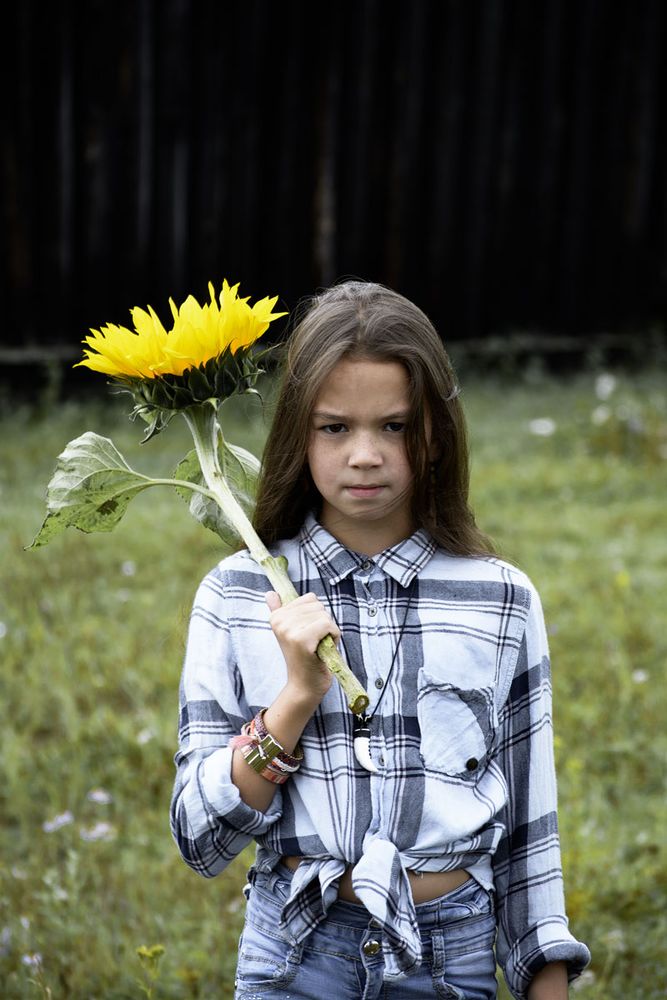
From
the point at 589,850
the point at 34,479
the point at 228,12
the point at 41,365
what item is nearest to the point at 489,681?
the point at 589,850

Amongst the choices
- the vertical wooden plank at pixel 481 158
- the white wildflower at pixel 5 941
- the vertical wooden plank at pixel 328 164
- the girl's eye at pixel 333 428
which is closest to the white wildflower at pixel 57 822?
the white wildflower at pixel 5 941

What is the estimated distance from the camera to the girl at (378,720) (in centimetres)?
175

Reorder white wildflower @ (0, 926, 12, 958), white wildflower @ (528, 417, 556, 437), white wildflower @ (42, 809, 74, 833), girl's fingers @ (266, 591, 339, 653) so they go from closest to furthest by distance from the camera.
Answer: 1. girl's fingers @ (266, 591, 339, 653)
2. white wildflower @ (0, 926, 12, 958)
3. white wildflower @ (42, 809, 74, 833)
4. white wildflower @ (528, 417, 556, 437)

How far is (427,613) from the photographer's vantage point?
185 cm

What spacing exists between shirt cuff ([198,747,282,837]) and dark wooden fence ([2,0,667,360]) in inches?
216

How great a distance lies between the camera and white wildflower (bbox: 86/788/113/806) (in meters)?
3.16

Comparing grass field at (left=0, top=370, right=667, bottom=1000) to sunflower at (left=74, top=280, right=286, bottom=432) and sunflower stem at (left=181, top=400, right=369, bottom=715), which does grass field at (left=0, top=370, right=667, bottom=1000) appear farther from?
sunflower at (left=74, top=280, right=286, bottom=432)

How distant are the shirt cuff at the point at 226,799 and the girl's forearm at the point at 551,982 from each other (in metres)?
0.45

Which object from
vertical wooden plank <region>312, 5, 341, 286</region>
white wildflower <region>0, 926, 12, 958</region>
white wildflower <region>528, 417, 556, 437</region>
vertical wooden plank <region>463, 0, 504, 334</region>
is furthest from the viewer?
vertical wooden plank <region>463, 0, 504, 334</region>

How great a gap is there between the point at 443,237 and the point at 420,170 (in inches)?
17.7

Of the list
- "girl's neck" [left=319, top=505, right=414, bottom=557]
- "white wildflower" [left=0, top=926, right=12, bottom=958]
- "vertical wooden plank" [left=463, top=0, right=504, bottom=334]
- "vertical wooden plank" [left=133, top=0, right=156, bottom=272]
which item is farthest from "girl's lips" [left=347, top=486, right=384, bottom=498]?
"vertical wooden plank" [left=463, top=0, right=504, bottom=334]

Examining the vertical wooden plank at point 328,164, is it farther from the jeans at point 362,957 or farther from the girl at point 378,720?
the jeans at point 362,957

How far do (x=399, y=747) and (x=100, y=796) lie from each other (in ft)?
5.09

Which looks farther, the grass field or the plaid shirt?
the grass field
